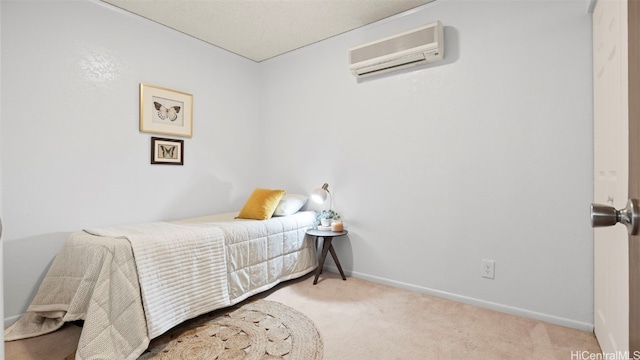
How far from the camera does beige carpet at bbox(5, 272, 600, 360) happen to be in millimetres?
1839

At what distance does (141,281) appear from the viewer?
6.06 ft

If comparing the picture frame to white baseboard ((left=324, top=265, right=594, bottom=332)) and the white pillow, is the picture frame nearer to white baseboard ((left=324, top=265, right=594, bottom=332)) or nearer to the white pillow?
the white pillow

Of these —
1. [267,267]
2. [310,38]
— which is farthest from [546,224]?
[310,38]

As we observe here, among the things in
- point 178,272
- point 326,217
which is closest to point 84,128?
point 178,272

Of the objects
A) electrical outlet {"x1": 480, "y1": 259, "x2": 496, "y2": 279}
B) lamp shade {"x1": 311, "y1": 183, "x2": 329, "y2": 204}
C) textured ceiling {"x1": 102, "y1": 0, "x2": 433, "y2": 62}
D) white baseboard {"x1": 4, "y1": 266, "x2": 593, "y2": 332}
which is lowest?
white baseboard {"x1": 4, "y1": 266, "x2": 593, "y2": 332}

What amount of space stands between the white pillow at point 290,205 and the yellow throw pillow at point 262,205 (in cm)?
7

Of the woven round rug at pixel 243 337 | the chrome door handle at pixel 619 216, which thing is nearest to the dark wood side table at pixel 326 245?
the woven round rug at pixel 243 337

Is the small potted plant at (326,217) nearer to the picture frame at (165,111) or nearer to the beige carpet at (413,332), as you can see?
the beige carpet at (413,332)

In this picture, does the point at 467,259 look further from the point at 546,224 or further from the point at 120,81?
the point at 120,81

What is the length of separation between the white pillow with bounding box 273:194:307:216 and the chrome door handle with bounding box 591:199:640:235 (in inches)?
103

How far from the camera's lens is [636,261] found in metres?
0.59

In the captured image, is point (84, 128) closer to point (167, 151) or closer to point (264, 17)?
point (167, 151)

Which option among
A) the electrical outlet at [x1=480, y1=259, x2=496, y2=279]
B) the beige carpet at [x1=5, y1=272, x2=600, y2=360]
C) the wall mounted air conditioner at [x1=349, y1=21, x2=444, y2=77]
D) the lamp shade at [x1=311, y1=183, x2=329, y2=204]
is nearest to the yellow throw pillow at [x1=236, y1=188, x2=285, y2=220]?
the lamp shade at [x1=311, y1=183, x2=329, y2=204]

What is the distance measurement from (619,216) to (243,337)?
6.38 ft
